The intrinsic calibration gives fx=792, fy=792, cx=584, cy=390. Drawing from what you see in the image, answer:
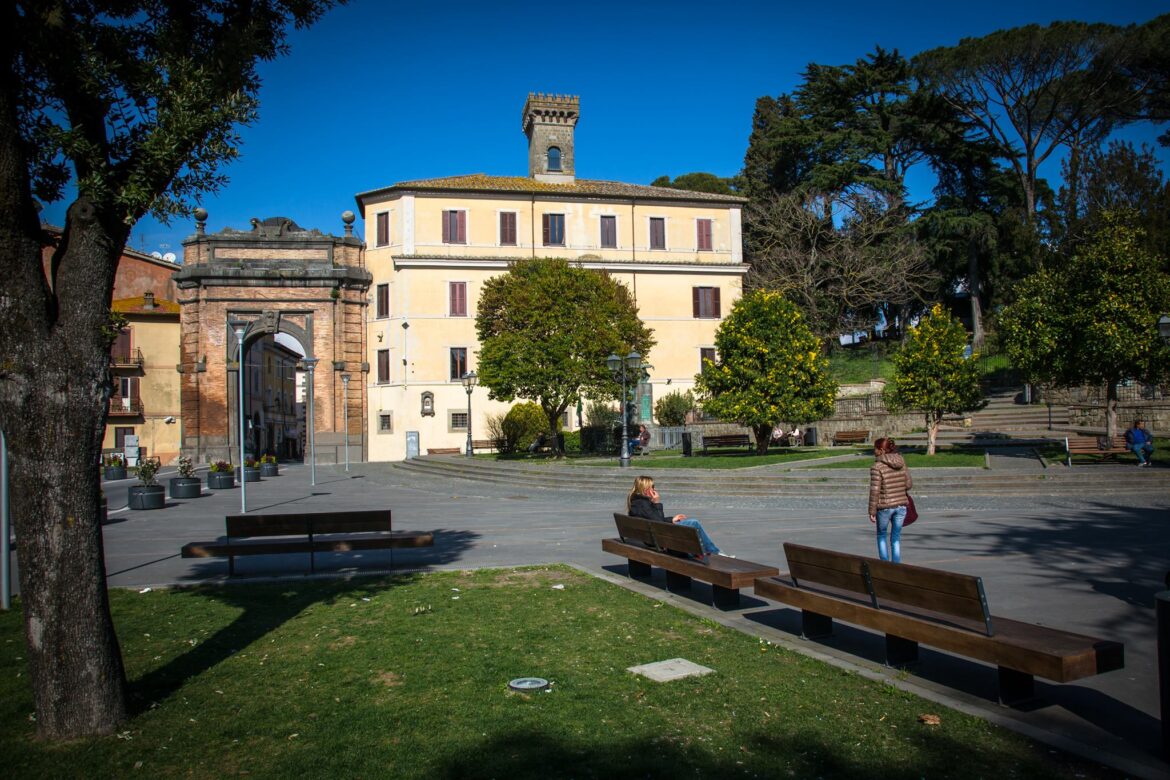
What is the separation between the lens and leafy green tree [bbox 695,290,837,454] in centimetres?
2752

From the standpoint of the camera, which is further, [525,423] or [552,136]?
[552,136]

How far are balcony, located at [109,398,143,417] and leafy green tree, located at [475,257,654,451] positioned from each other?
951 inches

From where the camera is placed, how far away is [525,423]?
39.5 metres

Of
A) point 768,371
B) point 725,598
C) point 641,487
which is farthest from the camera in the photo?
point 768,371

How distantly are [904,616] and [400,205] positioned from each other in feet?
132

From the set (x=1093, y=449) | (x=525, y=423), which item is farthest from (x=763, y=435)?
(x=525, y=423)

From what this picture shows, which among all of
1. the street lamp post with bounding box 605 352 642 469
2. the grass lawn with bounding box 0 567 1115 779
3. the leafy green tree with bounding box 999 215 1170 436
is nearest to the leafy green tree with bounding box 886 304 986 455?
the leafy green tree with bounding box 999 215 1170 436

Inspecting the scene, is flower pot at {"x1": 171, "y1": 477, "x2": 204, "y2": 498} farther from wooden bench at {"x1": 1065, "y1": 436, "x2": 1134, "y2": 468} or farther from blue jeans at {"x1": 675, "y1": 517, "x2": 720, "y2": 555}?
wooden bench at {"x1": 1065, "y1": 436, "x2": 1134, "y2": 468}

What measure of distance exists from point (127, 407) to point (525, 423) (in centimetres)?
2399

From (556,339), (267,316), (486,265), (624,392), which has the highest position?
(486,265)

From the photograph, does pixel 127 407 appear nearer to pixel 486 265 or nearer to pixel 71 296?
pixel 486 265

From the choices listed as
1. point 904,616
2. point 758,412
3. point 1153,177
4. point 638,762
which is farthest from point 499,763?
point 1153,177

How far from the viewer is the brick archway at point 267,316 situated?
136 feet

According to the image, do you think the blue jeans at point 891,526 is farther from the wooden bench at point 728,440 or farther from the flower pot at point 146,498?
the wooden bench at point 728,440
